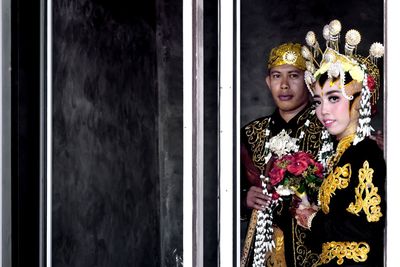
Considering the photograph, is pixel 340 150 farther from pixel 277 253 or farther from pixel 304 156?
pixel 277 253

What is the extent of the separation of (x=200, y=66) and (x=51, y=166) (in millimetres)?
846

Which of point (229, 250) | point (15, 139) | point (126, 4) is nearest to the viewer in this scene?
point (229, 250)

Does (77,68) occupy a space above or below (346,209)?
above

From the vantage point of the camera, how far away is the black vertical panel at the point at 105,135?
2998 mm

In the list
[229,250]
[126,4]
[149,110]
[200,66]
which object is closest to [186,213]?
[229,250]

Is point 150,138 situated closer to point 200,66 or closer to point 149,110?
point 149,110

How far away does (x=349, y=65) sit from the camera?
2.38m

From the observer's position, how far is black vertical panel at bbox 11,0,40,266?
9.45ft

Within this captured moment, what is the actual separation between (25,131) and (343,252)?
142 cm

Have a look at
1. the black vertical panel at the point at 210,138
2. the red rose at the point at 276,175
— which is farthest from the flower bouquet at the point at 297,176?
the black vertical panel at the point at 210,138

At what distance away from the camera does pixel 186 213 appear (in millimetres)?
2568

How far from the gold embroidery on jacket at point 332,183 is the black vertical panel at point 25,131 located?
124cm

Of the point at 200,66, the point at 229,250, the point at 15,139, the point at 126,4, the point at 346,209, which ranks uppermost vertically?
the point at 126,4
